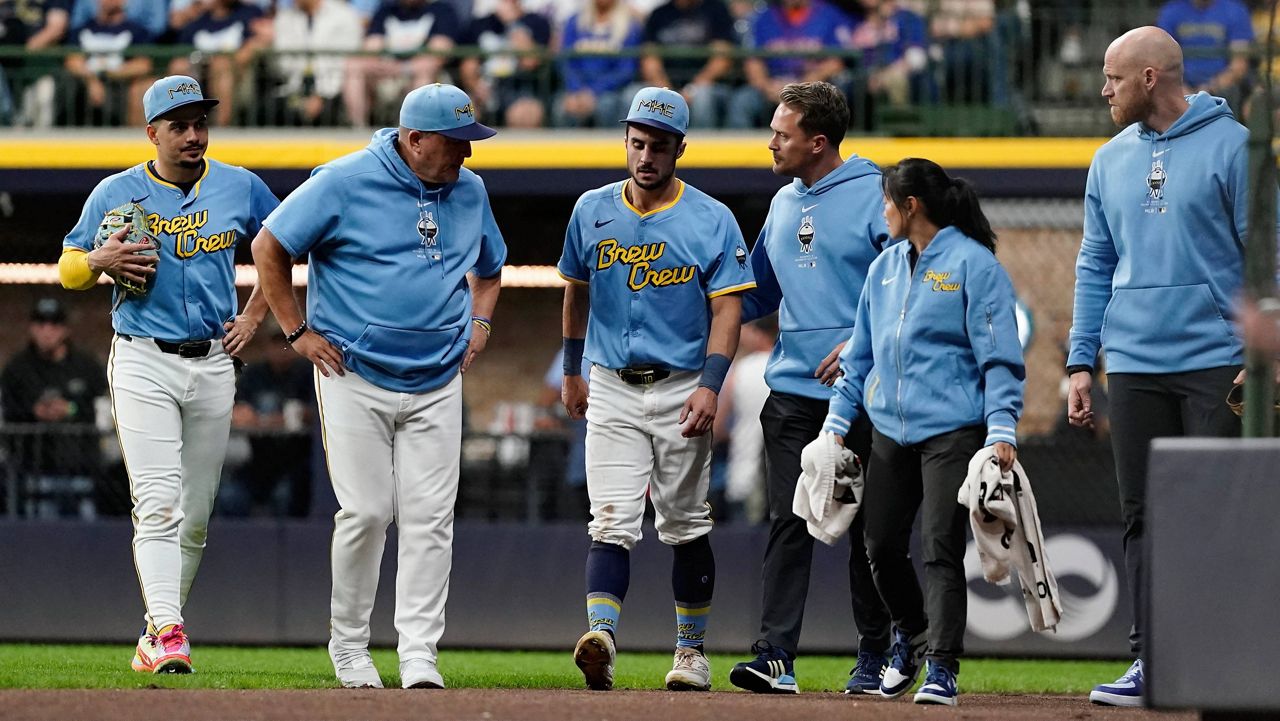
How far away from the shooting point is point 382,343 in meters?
6.27

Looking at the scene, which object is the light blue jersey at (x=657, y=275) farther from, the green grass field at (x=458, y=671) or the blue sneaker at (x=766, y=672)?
the green grass field at (x=458, y=671)

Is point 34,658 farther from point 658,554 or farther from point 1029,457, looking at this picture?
point 1029,457

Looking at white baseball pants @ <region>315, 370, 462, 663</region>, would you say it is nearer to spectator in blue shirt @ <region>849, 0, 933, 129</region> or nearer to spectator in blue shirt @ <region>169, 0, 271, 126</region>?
spectator in blue shirt @ <region>849, 0, 933, 129</region>

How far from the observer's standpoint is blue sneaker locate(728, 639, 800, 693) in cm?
636

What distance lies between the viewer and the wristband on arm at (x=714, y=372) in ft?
21.5

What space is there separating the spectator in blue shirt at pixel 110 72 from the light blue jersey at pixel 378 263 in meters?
7.12

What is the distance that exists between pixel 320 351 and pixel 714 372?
4.71ft

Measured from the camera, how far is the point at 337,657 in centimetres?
632

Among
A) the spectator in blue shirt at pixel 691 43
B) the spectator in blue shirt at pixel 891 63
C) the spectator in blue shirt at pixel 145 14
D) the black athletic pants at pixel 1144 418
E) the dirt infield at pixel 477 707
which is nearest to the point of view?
the dirt infield at pixel 477 707

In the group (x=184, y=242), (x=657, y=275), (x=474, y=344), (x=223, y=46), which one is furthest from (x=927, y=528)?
(x=223, y=46)

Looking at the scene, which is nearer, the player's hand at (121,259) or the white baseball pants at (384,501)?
the white baseball pants at (384,501)

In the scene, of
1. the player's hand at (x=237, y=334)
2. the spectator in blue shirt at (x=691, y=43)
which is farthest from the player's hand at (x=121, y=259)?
the spectator in blue shirt at (x=691, y=43)

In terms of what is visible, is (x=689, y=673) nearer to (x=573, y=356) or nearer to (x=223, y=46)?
(x=573, y=356)

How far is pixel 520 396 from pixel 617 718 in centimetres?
721
